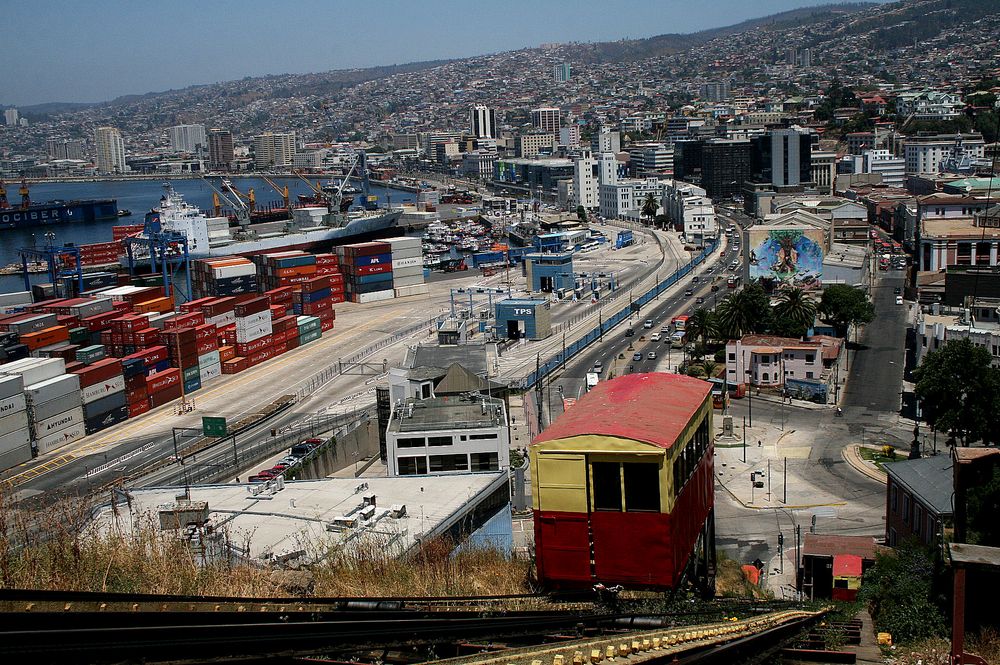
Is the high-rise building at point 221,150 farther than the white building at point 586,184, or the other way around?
the high-rise building at point 221,150

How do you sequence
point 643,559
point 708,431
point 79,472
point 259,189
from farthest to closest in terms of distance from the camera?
1. point 259,189
2. point 79,472
3. point 708,431
4. point 643,559

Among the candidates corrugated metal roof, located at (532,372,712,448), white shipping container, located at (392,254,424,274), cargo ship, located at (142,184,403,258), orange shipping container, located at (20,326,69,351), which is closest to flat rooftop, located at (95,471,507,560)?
corrugated metal roof, located at (532,372,712,448)

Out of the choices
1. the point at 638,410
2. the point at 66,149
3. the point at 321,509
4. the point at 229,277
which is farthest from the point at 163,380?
the point at 66,149

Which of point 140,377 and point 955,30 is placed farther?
point 955,30

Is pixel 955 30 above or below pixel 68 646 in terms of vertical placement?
above

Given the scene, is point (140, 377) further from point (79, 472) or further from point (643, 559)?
point (643, 559)

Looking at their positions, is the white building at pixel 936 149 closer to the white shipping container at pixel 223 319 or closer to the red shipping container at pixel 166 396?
the white shipping container at pixel 223 319

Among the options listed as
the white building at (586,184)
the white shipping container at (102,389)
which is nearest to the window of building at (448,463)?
the white shipping container at (102,389)

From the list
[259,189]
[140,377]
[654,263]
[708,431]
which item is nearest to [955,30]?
[259,189]
